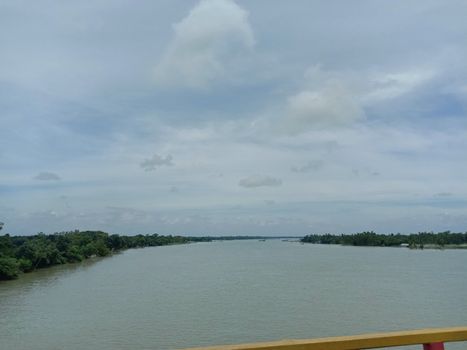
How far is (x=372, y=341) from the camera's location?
195 cm

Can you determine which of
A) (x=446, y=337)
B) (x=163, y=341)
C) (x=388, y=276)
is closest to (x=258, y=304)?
(x=163, y=341)

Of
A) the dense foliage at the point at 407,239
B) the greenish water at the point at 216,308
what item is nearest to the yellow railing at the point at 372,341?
the greenish water at the point at 216,308

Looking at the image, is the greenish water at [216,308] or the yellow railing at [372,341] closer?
the yellow railing at [372,341]

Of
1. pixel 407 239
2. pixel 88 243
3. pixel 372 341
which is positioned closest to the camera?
pixel 372 341

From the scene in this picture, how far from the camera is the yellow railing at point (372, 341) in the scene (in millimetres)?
1864

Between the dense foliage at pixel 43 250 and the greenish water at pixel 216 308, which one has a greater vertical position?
the dense foliage at pixel 43 250

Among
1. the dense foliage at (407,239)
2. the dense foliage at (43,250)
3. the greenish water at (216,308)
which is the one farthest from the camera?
the dense foliage at (407,239)

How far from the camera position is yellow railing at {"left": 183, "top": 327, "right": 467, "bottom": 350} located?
6.12ft

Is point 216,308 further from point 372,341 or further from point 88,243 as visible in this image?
point 88,243

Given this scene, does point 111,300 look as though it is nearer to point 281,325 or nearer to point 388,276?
point 281,325

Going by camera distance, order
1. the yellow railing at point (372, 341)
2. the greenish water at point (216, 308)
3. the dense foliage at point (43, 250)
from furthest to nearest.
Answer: the dense foliage at point (43, 250) < the greenish water at point (216, 308) < the yellow railing at point (372, 341)

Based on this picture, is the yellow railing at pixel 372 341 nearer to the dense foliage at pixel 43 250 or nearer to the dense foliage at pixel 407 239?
the dense foliage at pixel 43 250

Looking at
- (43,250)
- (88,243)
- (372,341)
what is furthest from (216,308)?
(88,243)

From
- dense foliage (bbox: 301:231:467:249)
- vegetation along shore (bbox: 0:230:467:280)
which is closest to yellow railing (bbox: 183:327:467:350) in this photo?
vegetation along shore (bbox: 0:230:467:280)
